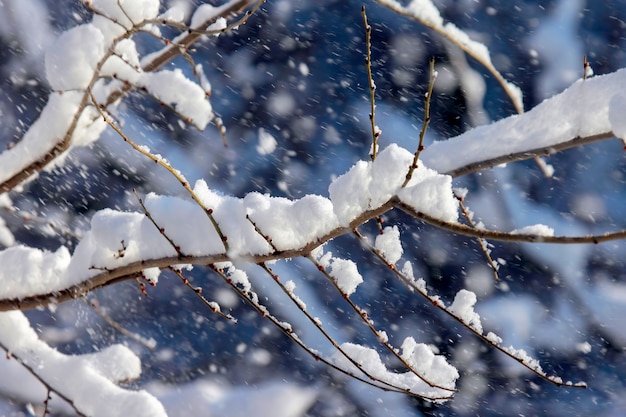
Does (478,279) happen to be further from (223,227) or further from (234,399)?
(223,227)

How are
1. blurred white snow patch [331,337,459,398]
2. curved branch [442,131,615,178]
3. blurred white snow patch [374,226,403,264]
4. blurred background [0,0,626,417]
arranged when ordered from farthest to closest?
blurred background [0,0,626,417] → blurred white snow patch [331,337,459,398] → blurred white snow patch [374,226,403,264] → curved branch [442,131,615,178]

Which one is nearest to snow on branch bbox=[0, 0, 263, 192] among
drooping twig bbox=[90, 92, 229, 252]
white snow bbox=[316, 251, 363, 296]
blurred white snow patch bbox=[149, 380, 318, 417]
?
drooping twig bbox=[90, 92, 229, 252]

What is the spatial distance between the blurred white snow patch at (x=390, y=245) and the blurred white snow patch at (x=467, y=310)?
0.68 ft

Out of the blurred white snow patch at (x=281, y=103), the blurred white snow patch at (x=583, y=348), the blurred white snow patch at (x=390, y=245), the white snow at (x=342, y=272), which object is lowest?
the blurred white snow patch at (x=583, y=348)

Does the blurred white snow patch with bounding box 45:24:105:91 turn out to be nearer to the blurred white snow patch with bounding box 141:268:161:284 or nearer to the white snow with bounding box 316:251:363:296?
the blurred white snow patch with bounding box 141:268:161:284

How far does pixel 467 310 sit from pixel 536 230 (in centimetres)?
39

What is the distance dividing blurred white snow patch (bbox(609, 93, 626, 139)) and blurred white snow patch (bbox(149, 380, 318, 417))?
430cm

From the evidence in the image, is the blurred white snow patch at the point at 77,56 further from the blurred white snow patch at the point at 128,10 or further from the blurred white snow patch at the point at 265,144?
the blurred white snow patch at the point at 265,144

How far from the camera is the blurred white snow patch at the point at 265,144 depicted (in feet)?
16.5

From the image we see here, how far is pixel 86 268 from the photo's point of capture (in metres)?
1.74

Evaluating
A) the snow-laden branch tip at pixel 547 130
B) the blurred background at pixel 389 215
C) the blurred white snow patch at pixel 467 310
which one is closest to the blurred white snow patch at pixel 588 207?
the blurred background at pixel 389 215

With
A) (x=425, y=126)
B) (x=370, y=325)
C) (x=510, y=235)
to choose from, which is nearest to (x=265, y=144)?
(x=370, y=325)

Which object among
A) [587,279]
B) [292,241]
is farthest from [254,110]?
[292,241]

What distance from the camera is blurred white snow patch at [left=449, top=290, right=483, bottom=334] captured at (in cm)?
139
